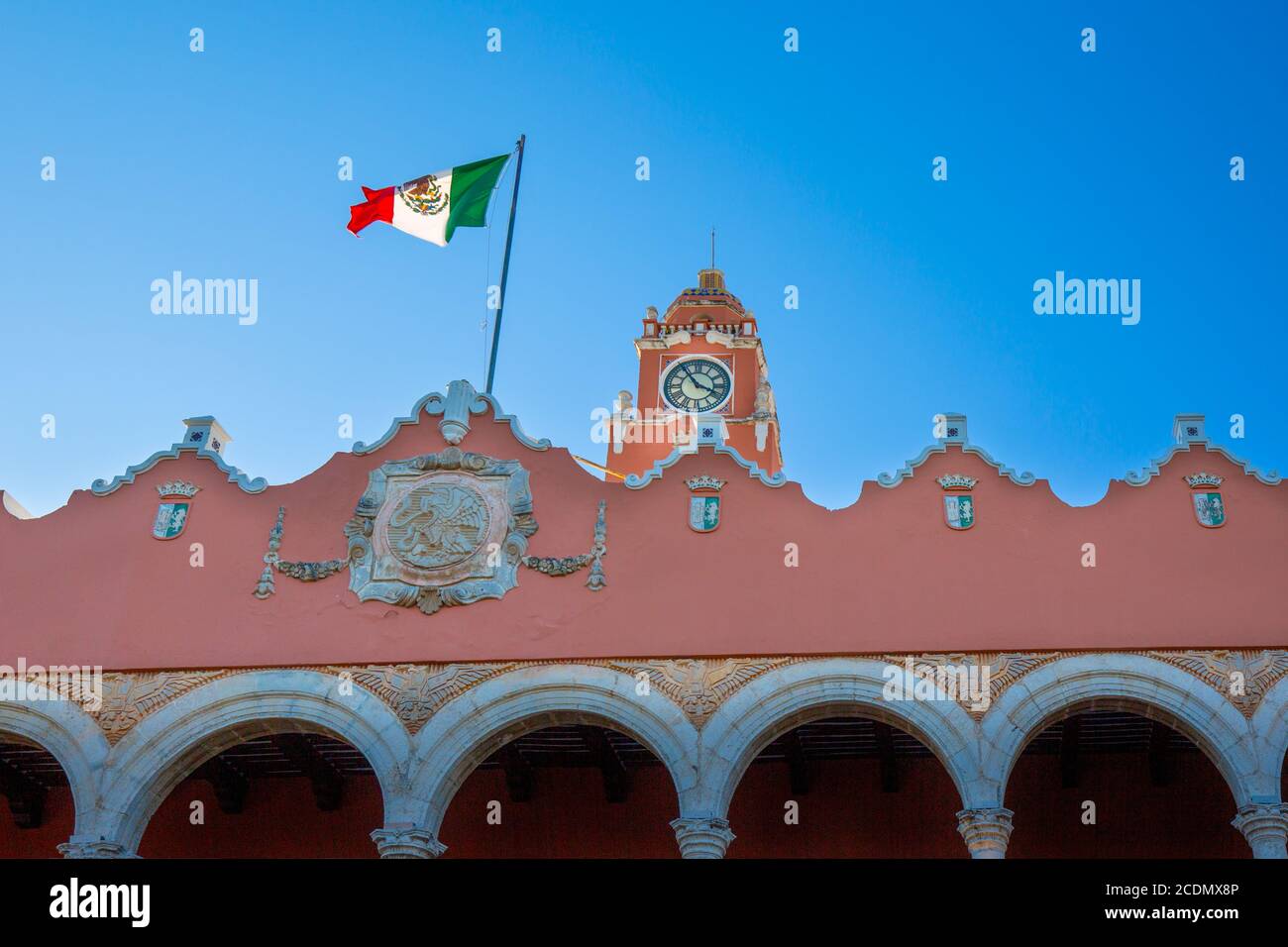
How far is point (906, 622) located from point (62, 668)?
9440 millimetres

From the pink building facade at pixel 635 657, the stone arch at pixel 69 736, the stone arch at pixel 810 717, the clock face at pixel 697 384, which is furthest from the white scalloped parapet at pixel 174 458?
the clock face at pixel 697 384

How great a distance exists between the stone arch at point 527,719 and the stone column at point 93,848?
3.06 metres

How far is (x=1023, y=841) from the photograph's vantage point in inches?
698

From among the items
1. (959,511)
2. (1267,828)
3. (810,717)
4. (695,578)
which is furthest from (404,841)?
(1267,828)

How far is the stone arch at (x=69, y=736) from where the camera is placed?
15586mm

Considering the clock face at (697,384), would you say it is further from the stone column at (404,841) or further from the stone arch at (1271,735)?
the stone arch at (1271,735)

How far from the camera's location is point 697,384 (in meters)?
29.7

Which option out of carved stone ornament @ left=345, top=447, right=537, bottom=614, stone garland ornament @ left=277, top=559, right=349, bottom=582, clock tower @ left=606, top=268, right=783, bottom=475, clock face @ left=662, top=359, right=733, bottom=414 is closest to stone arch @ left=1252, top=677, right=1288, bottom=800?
carved stone ornament @ left=345, top=447, right=537, bottom=614

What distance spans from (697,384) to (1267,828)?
56.1ft

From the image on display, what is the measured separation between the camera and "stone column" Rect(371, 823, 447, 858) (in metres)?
15.0

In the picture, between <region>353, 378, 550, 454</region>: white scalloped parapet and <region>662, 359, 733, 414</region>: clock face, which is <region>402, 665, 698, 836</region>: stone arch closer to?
<region>353, 378, 550, 454</region>: white scalloped parapet
